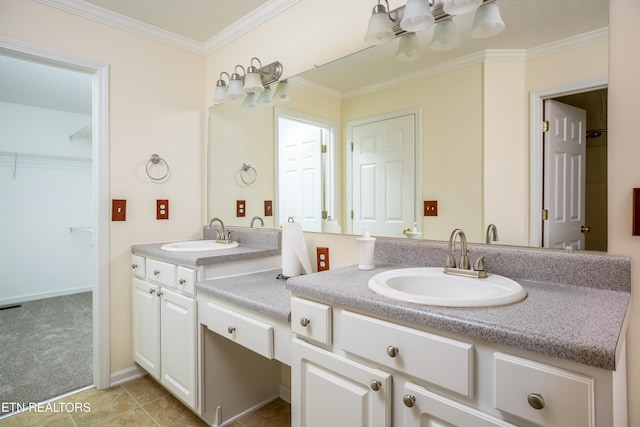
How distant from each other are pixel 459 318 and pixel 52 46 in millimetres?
2500

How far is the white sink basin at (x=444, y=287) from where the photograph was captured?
2.85 feet

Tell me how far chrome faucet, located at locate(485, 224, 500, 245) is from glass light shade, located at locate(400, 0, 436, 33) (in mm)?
817

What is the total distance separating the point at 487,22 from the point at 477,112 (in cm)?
31

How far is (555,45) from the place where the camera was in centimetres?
112

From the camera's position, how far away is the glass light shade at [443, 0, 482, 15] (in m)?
1.22

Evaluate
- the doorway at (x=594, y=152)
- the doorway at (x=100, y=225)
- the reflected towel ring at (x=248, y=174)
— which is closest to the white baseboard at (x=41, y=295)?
the doorway at (x=100, y=225)

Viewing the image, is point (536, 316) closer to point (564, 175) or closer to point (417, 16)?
point (564, 175)

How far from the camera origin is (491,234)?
4.16 ft

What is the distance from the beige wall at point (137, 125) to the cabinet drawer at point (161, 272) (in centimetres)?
33

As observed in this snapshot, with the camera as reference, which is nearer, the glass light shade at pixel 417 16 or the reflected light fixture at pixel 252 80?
the glass light shade at pixel 417 16

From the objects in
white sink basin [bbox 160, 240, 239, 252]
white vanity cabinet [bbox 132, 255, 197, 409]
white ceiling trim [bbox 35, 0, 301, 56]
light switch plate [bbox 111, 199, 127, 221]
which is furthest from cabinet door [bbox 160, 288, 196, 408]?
white ceiling trim [bbox 35, 0, 301, 56]

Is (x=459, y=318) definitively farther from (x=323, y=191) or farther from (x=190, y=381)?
(x=190, y=381)

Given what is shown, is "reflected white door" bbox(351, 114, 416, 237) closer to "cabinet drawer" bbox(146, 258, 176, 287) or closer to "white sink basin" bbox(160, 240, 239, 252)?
"white sink basin" bbox(160, 240, 239, 252)

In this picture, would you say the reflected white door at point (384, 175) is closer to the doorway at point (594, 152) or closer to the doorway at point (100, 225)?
the doorway at point (594, 152)
